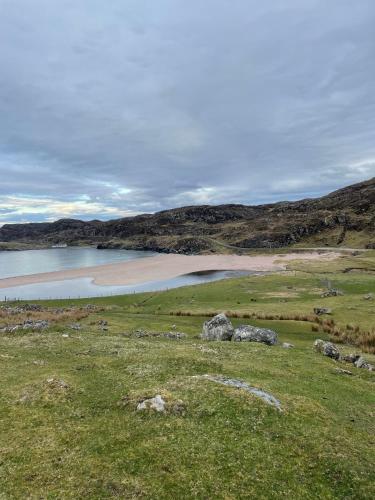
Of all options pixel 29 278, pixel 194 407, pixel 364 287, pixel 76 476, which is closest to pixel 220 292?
pixel 364 287

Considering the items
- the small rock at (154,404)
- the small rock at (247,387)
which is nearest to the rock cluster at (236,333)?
the small rock at (247,387)

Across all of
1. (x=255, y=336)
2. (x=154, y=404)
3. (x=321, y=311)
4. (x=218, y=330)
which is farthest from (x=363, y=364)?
(x=321, y=311)

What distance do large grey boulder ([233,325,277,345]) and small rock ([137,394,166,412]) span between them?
19601 millimetres

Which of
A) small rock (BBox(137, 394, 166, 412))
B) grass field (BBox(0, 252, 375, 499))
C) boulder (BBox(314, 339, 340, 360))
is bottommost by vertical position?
boulder (BBox(314, 339, 340, 360))

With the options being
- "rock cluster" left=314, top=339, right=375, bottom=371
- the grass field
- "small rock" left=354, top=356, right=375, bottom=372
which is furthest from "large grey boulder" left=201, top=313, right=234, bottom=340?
"small rock" left=354, top=356, right=375, bottom=372

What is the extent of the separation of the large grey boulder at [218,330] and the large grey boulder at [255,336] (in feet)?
3.27

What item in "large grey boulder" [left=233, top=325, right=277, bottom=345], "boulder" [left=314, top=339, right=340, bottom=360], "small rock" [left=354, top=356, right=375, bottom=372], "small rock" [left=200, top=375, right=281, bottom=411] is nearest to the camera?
"small rock" [left=200, top=375, right=281, bottom=411]

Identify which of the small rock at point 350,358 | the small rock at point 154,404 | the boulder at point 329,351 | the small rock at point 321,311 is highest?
the small rock at point 154,404

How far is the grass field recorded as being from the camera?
12586mm

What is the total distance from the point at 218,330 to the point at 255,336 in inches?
156

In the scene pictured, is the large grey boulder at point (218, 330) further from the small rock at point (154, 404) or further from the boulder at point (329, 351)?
the small rock at point (154, 404)

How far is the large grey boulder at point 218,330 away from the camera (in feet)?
125

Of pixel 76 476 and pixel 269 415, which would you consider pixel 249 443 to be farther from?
pixel 76 476

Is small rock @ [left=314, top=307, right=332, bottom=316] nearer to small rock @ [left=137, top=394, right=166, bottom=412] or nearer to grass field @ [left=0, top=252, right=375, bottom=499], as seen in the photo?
grass field @ [left=0, top=252, right=375, bottom=499]
